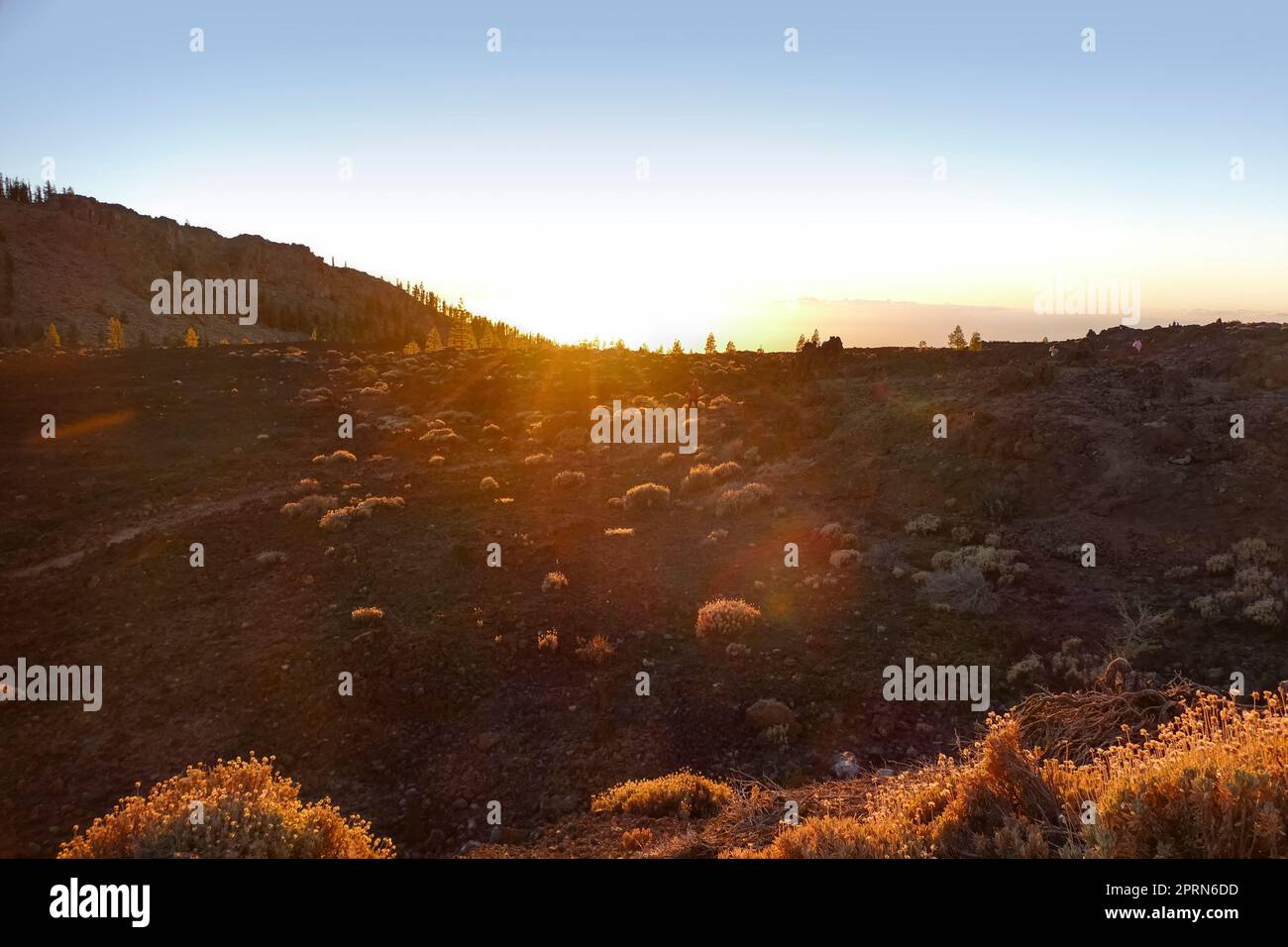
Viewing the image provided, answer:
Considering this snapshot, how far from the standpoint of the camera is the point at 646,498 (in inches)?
747

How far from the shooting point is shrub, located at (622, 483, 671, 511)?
18859mm

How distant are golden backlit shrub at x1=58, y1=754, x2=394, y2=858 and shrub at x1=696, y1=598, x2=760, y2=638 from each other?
674cm

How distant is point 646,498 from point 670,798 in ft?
39.6

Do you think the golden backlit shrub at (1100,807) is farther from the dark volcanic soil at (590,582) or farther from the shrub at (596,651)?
the shrub at (596,651)

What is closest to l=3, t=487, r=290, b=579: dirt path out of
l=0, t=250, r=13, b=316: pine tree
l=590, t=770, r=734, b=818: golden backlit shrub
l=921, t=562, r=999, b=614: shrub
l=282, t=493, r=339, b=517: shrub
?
l=282, t=493, r=339, b=517: shrub

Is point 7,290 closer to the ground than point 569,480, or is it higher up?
higher up

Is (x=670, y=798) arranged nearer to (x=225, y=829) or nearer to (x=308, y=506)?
(x=225, y=829)

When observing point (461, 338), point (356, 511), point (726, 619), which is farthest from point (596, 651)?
point (461, 338)

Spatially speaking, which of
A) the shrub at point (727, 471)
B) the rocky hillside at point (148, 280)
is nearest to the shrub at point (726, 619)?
the shrub at point (727, 471)

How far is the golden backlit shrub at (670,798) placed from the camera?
7246 millimetres

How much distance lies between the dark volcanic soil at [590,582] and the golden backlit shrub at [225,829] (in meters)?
2.15

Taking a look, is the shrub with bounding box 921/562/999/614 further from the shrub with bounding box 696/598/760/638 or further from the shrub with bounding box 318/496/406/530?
the shrub with bounding box 318/496/406/530
